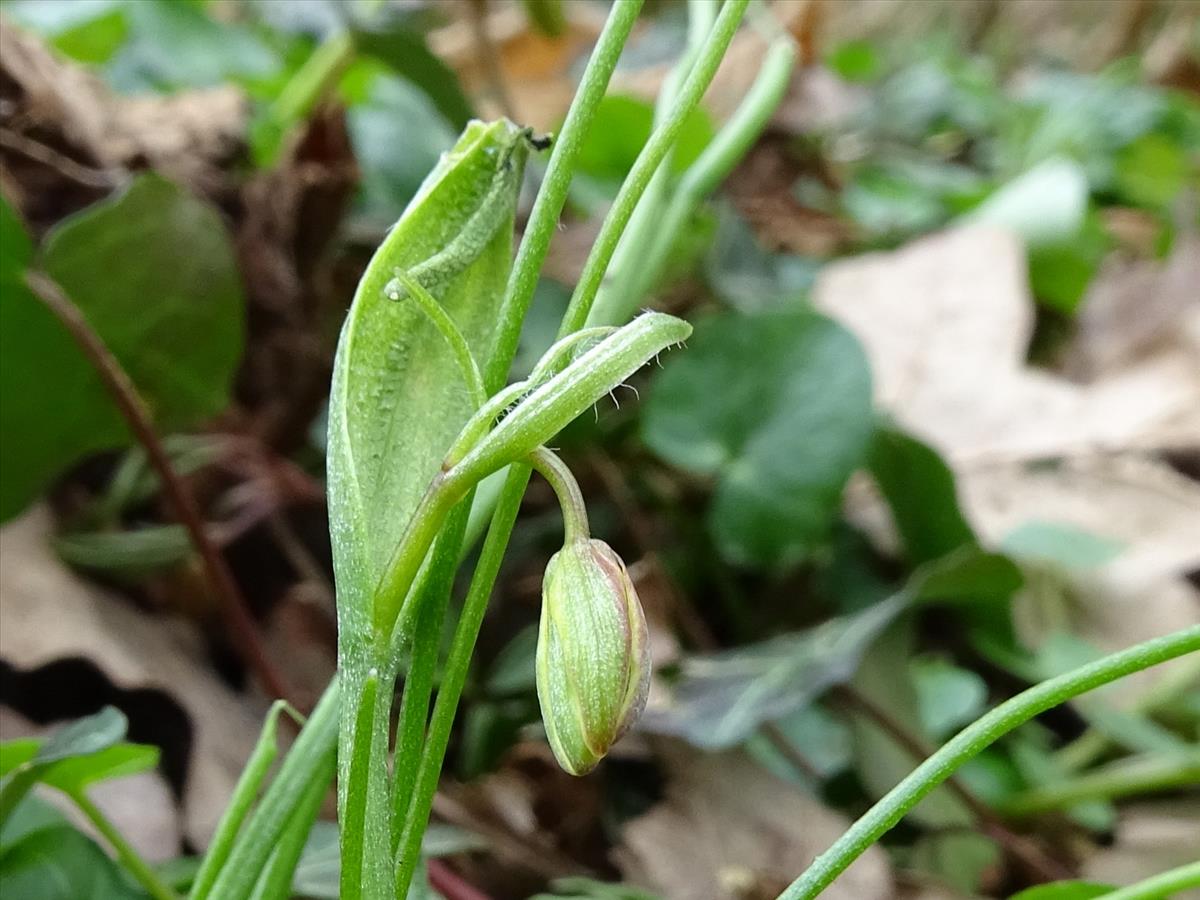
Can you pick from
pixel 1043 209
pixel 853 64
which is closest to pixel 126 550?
pixel 1043 209

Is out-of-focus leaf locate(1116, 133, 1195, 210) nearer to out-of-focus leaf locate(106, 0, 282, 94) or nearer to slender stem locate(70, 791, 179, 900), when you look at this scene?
out-of-focus leaf locate(106, 0, 282, 94)

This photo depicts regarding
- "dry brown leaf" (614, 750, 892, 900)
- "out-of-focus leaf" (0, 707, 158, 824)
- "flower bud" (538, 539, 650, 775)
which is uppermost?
"flower bud" (538, 539, 650, 775)

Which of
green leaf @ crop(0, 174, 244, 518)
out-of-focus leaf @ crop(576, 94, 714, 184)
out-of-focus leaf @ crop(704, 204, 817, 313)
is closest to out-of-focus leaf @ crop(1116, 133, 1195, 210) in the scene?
out-of-focus leaf @ crop(704, 204, 817, 313)

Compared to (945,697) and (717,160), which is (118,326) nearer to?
(717,160)

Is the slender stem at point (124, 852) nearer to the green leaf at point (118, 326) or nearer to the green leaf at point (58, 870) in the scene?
the green leaf at point (58, 870)

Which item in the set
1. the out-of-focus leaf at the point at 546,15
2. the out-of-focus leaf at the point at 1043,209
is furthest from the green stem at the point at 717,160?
the out-of-focus leaf at the point at 1043,209

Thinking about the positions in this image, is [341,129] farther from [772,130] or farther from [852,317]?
[772,130]
